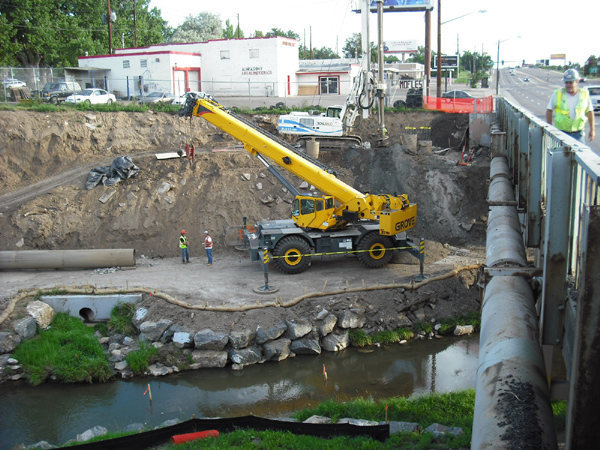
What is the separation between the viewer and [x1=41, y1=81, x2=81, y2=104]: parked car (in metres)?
34.5

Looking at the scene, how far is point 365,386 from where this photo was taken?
14781 millimetres

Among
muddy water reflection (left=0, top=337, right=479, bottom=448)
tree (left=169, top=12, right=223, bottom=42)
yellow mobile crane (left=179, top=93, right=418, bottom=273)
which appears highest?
tree (left=169, top=12, right=223, bottom=42)

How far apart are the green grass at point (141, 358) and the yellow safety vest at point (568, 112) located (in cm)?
1184

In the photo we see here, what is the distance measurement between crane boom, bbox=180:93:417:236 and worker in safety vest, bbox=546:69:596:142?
32.5 ft

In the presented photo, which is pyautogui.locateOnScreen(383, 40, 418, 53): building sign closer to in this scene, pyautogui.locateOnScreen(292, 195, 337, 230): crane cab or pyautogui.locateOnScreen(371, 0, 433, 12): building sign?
pyautogui.locateOnScreen(371, 0, 433, 12): building sign

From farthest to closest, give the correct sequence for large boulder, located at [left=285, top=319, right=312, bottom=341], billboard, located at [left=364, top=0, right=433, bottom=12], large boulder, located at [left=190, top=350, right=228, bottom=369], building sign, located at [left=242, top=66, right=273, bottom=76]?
A: building sign, located at [left=242, top=66, right=273, bottom=76]
billboard, located at [left=364, top=0, right=433, bottom=12]
large boulder, located at [left=285, top=319, right=312, bottom=341]
large boulder, located at [left=190, top=350, right=228, bottom=369]

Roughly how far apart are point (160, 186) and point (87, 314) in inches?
321

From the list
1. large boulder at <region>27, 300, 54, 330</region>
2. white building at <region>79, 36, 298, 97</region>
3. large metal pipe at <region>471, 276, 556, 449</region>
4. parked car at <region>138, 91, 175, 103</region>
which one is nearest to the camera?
large metal pipe at <region>471, 276, 556, 449</region>

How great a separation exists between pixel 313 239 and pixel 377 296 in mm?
3040

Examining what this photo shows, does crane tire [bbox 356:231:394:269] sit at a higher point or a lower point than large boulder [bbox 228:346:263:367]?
higher

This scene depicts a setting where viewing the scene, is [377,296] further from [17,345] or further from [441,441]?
[17,345]

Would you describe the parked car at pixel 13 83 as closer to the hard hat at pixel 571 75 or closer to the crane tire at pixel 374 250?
the crane tire at pixel 374 250

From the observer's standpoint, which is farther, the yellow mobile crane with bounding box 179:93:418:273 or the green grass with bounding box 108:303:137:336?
the yellow mobile crane with bounding box 179:93:418:273

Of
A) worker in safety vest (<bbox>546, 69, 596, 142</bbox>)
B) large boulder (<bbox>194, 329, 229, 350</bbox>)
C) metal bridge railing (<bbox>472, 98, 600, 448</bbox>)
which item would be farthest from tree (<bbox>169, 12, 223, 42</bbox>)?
metal bridge railing (<bbox>472, 98, 600, 448</bbox>)
